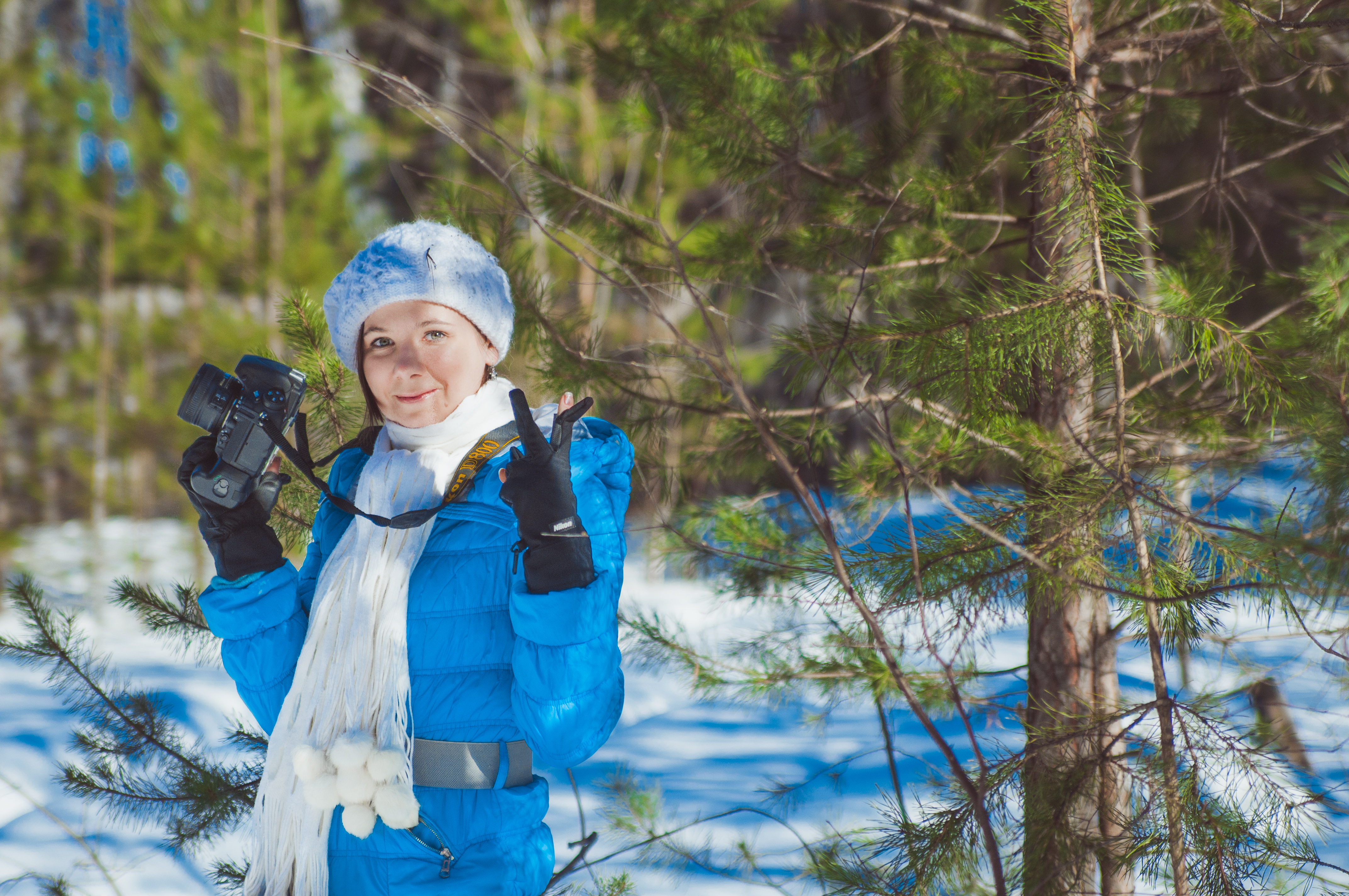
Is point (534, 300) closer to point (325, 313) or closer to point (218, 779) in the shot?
point (325, 313)

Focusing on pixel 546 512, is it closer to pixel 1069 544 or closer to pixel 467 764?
pixel 467 764

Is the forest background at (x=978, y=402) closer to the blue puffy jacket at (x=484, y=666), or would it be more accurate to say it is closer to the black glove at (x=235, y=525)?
the blue puffy jacket at (x=484, y=666)

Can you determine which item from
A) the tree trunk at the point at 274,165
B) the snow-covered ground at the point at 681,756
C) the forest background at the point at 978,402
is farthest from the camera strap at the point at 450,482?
the tree trunk at the point at 274,165

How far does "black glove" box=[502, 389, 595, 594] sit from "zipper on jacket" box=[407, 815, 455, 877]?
17.4 inches

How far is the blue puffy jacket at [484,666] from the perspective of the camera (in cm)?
131

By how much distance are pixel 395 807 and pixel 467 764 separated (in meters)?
0.13

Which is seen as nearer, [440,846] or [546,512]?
[546,512]

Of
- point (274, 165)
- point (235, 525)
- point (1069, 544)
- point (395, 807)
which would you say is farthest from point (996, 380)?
point (274, 165)

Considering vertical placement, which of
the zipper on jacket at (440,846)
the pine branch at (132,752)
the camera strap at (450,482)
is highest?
the camera strap at (450,482)

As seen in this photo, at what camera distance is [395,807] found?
1295mm

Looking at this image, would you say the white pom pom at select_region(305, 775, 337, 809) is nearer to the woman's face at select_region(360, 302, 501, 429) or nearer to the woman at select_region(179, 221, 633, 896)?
the woman at select_region(179, 221, 633, 896)

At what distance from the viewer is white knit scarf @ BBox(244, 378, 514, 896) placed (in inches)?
52.1

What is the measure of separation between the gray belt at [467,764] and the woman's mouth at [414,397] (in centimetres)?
57

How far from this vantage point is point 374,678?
1.38 meters
